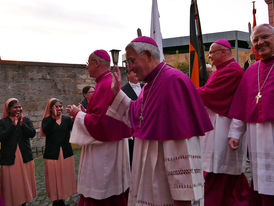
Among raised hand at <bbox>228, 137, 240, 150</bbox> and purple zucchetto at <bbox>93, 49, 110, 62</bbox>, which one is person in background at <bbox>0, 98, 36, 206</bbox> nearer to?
purple zucchetto at <bbox>93, 49, 110, 62</bbox>

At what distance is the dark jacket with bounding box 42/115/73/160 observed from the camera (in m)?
4.76

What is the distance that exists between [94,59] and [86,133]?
0.95m

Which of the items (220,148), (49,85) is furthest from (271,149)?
(49,85)

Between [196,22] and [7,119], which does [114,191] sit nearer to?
[7,119]

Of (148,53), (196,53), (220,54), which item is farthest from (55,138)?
(148,53)

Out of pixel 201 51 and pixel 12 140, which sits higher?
pixel 201 51

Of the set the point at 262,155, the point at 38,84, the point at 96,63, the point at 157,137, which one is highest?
the point at 38,84

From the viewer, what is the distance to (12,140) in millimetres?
4633

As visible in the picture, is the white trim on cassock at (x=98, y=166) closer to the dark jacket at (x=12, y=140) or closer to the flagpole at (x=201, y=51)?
the dark jacket at (x=12, y=140)

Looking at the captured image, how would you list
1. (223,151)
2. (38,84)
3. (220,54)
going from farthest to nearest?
(38,84), (220,54), (223,151)

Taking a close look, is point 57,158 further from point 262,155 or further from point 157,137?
point 262,155

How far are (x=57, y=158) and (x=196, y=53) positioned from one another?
10.7 ft

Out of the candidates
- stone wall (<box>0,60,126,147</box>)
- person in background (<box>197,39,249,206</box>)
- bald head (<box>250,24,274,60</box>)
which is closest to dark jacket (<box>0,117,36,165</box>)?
person in background (<box>197,39,249,206</box>)

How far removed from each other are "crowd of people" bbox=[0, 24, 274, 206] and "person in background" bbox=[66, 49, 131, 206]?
0.01m
